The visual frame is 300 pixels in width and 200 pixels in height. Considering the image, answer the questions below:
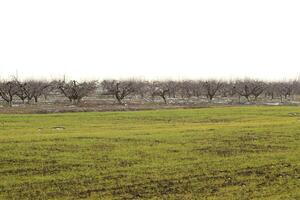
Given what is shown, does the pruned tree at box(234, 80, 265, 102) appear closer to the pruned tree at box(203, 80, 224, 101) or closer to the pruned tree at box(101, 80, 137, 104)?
the pruned tree at box(203, 80, 224, 101)

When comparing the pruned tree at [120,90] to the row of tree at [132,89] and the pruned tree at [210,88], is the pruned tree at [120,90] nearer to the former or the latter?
the row of tree at [132,89]

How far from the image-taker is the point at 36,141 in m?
28.0

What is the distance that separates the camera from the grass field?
19078mm

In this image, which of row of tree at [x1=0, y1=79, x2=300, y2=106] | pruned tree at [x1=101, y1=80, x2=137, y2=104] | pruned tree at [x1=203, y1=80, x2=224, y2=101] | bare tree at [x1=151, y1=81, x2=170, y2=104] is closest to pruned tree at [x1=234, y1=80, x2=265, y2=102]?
row of tree at [x1=0, y1=79, x2=300, y2=106]

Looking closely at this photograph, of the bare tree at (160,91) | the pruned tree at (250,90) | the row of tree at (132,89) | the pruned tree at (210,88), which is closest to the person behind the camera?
the row of tree at (132,89)

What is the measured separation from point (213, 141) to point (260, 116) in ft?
73.0

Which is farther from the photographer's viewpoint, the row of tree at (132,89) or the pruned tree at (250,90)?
the pruned tree at (250,90)

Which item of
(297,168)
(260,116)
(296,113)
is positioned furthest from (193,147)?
(296,113)

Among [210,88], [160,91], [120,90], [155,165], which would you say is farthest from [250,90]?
[155,165]

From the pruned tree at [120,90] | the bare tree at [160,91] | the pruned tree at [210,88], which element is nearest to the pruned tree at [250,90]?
the pruned tree at [210,88]

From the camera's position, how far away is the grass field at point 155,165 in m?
19.1

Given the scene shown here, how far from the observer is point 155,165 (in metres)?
23.0

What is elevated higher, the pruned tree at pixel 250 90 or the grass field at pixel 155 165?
the pruned tree at pixel 250 90

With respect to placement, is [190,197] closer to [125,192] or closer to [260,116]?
[125,192]
